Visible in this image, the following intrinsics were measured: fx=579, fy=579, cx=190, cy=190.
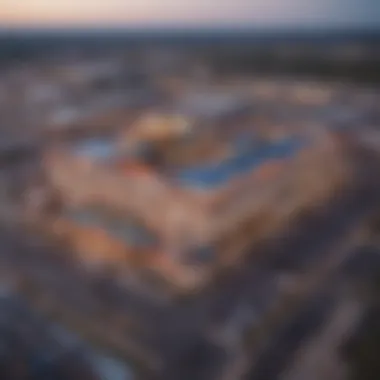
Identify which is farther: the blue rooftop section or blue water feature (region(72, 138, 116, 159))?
blue water feature (region(72, 138, 116, 159))

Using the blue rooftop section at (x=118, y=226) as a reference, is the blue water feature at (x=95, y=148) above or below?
above

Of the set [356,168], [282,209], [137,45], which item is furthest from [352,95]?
[137,45]

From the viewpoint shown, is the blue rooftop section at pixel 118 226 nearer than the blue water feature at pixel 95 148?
Yes

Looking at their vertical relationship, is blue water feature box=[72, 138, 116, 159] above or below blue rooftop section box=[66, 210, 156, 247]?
above

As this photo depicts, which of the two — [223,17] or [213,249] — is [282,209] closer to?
[213,249]

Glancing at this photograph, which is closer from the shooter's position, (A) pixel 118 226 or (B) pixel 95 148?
(A) pixel 118 226

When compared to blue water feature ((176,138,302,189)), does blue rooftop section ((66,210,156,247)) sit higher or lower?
lower
